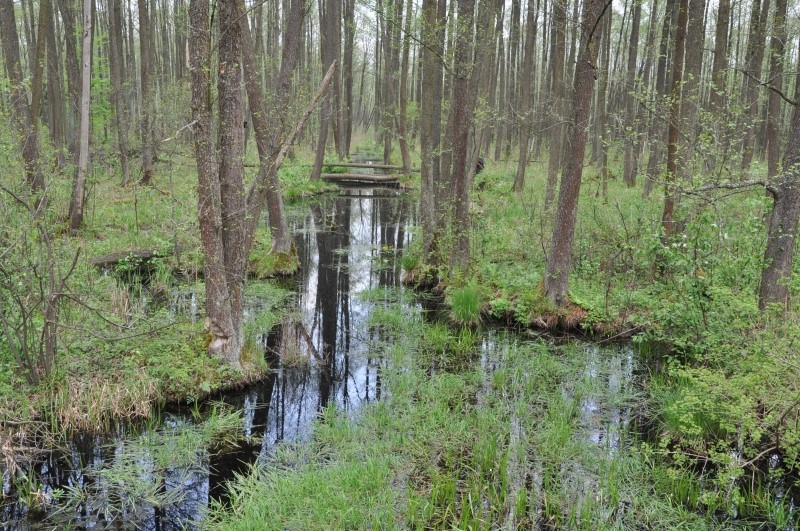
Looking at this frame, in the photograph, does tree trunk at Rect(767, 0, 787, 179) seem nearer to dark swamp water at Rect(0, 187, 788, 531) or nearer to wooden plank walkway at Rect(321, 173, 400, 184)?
dark swamp water at Rect(0, 187, 788, 531)

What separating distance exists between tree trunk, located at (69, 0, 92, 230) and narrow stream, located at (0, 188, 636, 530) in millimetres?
4326

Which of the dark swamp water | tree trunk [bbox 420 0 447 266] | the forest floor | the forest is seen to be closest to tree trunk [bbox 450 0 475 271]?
the forest

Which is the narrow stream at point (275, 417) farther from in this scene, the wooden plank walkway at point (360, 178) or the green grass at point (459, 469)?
the wooden plank walkway at point (360, 178)

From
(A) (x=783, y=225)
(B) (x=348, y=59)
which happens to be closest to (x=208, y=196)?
(A) (x=783, y=225)

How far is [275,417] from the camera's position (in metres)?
6.45

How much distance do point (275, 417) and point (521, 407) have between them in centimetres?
280

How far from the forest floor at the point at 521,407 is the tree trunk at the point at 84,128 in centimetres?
400

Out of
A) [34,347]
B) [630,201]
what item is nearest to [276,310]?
[34,347]

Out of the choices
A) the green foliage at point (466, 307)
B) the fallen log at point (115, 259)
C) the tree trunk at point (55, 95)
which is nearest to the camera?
the green foliage at point (466, 307)

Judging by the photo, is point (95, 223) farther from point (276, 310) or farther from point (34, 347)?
point (34, 347)

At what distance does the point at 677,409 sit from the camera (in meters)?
5.46

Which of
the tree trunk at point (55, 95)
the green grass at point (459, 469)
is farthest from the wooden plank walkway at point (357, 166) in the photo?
the green grass at point (459, 469)

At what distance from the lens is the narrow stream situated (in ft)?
15.4

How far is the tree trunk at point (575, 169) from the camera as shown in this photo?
8125 millimetres
